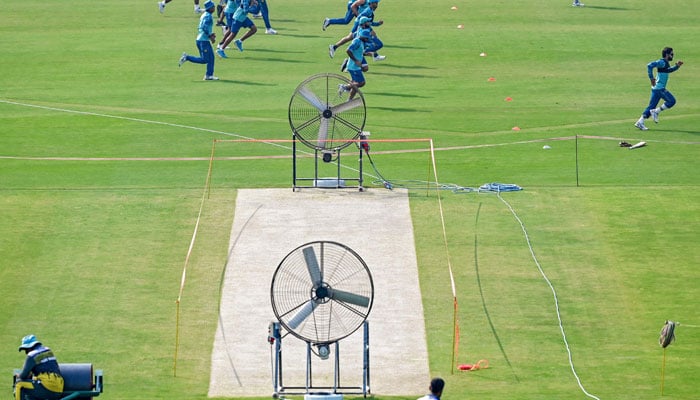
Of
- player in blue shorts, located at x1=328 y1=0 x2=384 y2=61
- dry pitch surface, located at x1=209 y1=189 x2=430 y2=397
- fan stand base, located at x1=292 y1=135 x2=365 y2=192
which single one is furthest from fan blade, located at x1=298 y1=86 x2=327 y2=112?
player in blue shorts, located at x1=328 y1=0 x2=384 y2=61

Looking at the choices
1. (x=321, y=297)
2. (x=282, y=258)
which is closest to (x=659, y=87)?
(x=282, y=258)

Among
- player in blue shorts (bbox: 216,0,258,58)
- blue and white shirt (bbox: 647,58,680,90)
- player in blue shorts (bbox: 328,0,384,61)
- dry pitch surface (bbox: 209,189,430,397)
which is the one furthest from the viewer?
player in blue shorts (bbox: 216,0,258,58)

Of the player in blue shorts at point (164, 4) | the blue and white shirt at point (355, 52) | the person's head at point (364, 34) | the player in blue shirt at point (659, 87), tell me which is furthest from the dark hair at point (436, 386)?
the player in blue shorts at point (164, 4)

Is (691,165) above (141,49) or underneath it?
underneath

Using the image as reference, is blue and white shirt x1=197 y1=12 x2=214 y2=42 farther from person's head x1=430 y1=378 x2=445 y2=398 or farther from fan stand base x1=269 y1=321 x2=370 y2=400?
person's head x1=430 y1=378 x2=445 y2=398

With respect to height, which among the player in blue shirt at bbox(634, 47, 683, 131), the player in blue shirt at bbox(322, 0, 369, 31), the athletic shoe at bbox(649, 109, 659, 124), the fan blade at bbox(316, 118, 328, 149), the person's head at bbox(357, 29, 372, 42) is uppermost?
the player in blue shirt at bbox(322, 0, 369, 31)

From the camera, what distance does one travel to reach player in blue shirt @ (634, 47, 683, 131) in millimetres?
39281

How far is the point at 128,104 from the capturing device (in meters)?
43.3

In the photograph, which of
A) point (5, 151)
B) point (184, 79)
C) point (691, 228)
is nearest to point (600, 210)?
point (691, 228)

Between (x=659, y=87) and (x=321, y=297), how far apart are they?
65.4ft

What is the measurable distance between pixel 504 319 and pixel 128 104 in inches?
775

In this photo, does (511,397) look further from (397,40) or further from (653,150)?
(397,40)

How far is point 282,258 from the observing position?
2998 cm

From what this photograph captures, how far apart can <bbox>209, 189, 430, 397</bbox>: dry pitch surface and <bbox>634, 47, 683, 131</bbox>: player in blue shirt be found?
9.69 meters
